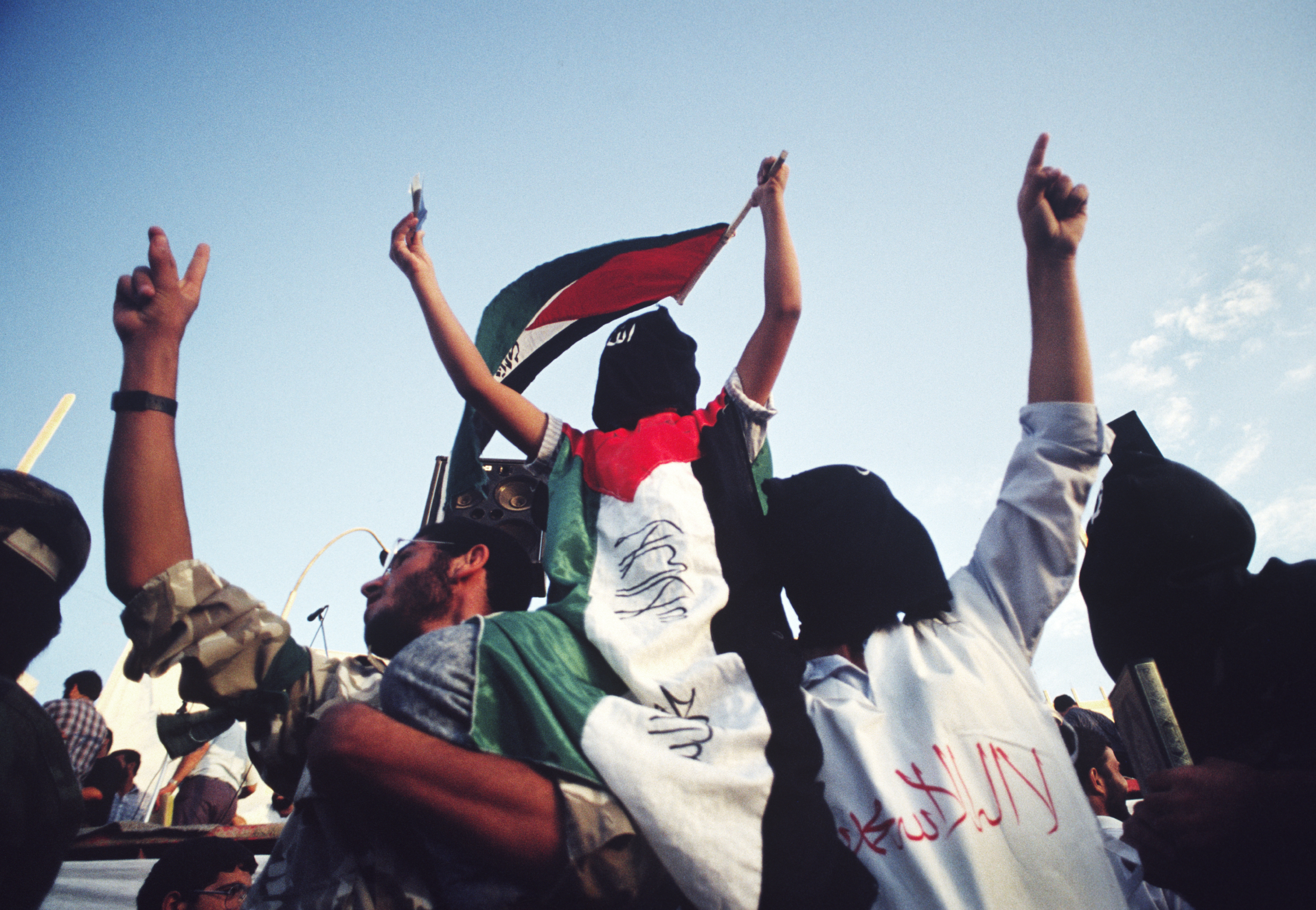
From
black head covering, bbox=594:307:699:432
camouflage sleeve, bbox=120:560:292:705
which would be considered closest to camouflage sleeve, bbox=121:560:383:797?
camouflage sleeve, bbox=120:560:292:705

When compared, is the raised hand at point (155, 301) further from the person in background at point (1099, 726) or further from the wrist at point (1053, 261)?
the person in background at point (1099, 726)

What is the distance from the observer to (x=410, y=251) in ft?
8.69

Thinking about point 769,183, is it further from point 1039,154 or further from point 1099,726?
point 1099,726

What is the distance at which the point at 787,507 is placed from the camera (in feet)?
7.00

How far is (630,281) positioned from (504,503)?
256 centimetres

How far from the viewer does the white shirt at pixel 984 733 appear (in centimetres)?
142

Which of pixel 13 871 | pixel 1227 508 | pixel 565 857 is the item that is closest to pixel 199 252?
pixel 13 871

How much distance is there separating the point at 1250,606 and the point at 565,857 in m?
1.57

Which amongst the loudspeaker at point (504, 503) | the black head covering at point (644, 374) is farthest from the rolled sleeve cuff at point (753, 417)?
the loudspeaker at point (504, 503)

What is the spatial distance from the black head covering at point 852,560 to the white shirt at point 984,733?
0.24 ft

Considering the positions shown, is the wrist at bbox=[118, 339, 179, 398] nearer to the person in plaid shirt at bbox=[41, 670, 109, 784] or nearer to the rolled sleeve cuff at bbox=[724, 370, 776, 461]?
the rolled sleeve cuff at bbox=[724, 370, 776, 461]

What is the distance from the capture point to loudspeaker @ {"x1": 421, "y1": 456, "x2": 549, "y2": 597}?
5.77m

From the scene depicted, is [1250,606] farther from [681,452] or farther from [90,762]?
[90,762]

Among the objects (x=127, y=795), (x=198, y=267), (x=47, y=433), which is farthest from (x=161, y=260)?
(x=47, y=433)
